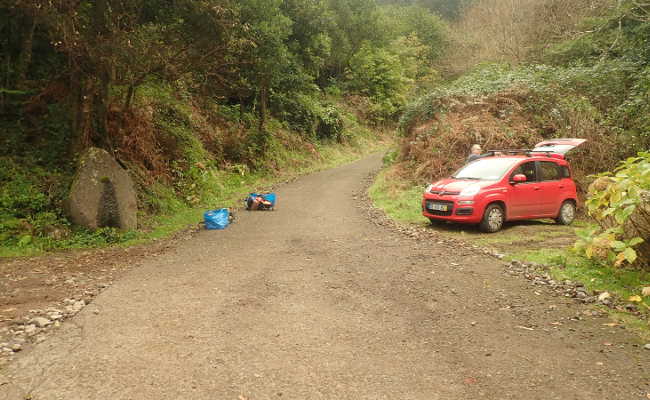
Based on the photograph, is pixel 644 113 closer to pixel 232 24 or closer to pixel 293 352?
pixel 232 24

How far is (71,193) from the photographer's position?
34.5ft

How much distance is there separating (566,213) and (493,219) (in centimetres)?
278

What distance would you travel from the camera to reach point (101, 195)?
10727 millimetres

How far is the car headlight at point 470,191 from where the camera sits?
10625 mm

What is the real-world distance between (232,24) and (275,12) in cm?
852

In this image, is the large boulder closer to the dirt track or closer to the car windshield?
the dirt track

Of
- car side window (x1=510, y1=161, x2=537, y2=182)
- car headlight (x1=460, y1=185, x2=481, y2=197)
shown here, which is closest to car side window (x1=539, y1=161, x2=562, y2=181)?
car side window (x1=510, y1=161, x2=537, y2=182)

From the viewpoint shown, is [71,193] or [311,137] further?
[311,137]

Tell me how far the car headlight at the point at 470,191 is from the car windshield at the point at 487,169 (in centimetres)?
63

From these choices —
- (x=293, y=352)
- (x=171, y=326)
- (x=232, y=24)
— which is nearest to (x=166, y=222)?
(x=232, y=24)

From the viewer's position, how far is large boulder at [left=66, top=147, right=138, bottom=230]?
412 inches

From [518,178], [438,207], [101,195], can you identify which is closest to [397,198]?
[438,207]

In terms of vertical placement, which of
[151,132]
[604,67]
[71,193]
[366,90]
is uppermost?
[366,90]

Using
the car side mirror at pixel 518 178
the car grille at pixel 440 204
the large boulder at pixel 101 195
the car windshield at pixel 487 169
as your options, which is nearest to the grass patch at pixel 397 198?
the car grille at pixel 440 204
